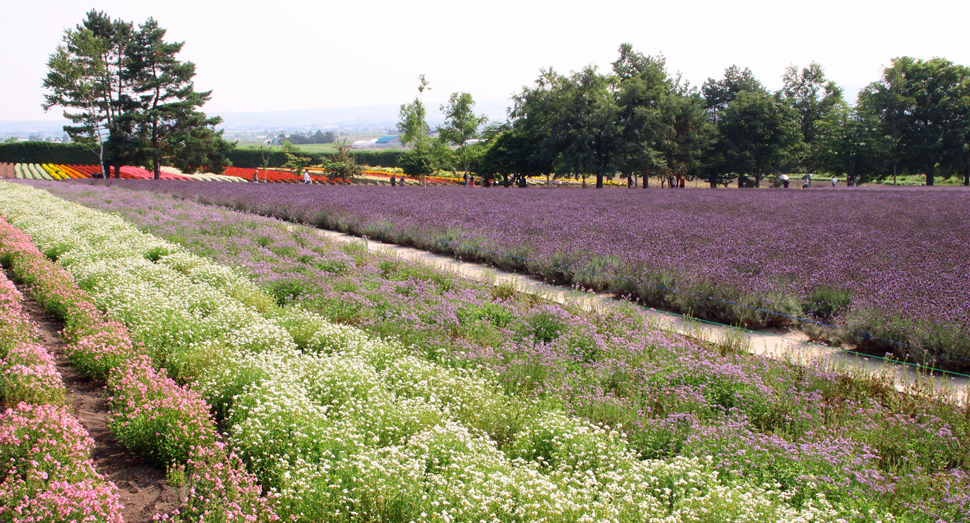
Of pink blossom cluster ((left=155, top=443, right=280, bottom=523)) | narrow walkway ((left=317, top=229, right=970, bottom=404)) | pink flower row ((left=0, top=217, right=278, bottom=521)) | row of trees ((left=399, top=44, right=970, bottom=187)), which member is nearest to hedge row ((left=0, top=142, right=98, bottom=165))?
row of trees ((left=399, top=44, right=970, bottom=187))

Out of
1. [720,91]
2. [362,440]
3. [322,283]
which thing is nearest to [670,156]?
[720,91]

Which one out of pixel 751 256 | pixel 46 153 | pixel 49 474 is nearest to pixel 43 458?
pixel 49 474

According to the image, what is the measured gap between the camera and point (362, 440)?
11.2ft

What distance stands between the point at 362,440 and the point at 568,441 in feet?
4.05

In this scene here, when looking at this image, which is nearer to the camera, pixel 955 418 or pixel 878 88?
pixel 955 418

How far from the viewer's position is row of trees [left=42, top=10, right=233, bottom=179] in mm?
40625

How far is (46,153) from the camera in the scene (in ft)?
180

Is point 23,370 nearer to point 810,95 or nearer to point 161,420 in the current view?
point 161,420

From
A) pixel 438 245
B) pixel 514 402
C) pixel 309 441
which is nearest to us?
pixel 309 441

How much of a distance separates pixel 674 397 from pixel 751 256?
5697mm

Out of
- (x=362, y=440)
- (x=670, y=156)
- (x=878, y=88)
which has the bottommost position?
(x=362, y=440)

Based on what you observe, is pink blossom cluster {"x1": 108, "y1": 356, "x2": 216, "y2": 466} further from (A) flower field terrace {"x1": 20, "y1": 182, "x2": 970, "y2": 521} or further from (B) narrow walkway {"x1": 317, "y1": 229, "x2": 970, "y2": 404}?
(B) narrow walkway {"x1": 317, "y1": 229, "x2": 970, "y2": 404}

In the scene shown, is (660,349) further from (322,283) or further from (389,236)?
(389,236)

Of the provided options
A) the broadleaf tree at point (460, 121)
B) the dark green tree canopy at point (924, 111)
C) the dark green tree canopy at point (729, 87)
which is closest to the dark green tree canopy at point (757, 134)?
the dark green tree canopy at point (924, 111)
